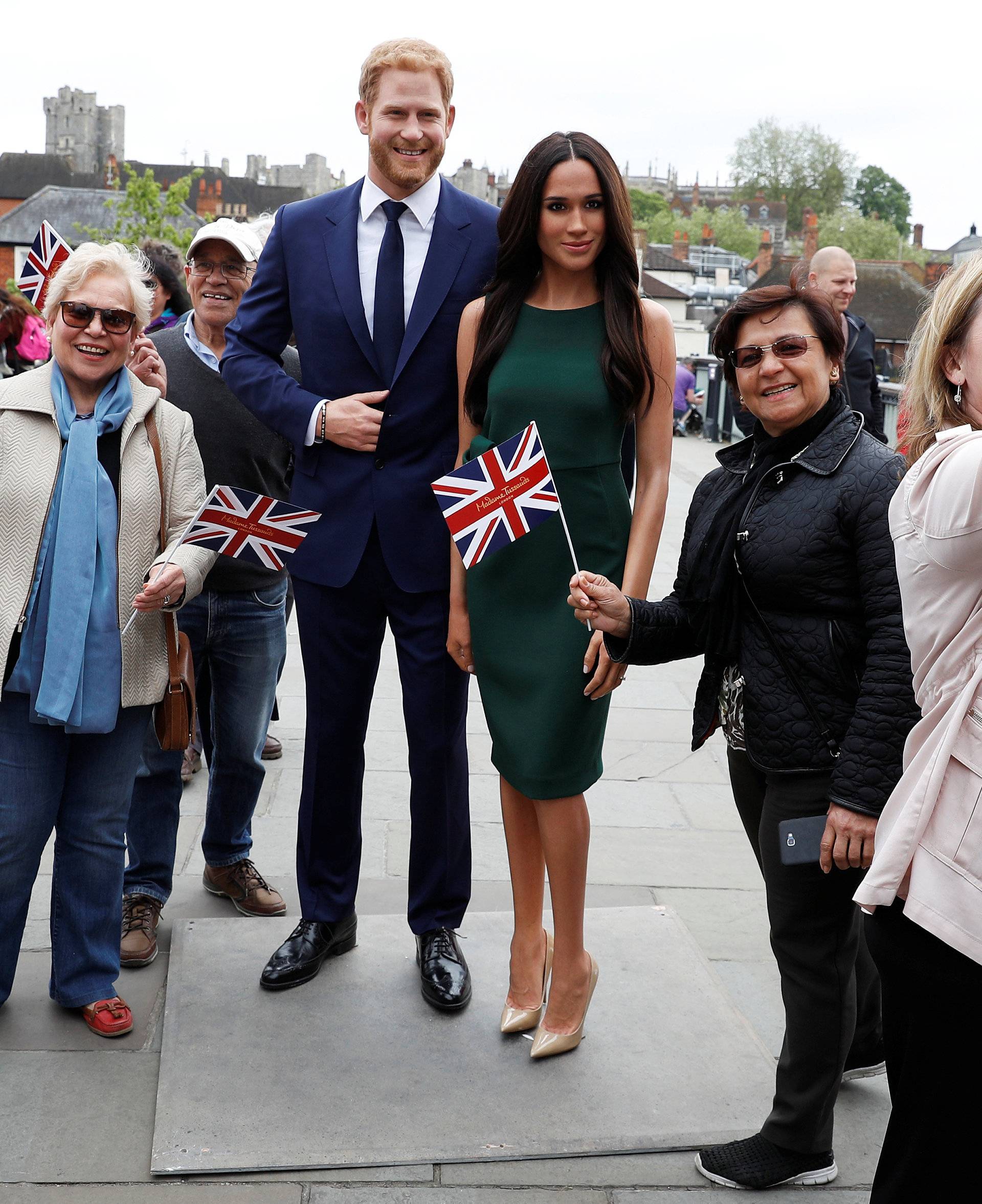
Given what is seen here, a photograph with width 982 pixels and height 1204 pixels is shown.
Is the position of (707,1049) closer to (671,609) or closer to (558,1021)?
(558,1021)

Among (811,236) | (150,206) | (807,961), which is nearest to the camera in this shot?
(807,961)

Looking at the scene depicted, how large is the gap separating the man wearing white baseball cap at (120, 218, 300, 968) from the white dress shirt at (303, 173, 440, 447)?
29.2 inches

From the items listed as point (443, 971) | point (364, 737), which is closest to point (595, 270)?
point (364, 737)

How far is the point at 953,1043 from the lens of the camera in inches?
79.3

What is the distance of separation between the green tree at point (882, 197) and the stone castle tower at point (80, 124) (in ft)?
195

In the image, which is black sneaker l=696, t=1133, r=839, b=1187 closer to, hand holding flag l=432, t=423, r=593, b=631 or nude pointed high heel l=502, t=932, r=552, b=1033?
nude pointed high heel l=502, t=932, r=552, b=1033

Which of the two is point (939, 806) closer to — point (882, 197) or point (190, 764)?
point (190, 764)

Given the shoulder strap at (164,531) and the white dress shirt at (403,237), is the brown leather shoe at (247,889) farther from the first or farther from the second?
the white dress shirt at (403,237)

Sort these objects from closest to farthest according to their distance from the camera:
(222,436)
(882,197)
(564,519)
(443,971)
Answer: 1. (564,519)
2. (443,971)
3. (222,436)
4. (882,197)

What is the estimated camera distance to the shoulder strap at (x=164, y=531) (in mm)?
3326

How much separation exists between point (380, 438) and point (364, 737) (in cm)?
85

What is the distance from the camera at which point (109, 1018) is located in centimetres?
335

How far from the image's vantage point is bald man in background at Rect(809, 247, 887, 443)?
27.2 feet

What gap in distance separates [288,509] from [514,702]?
79cm
